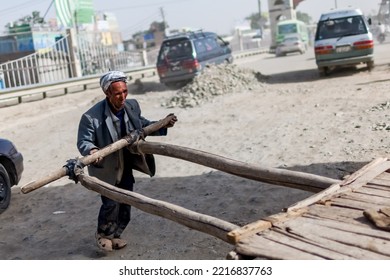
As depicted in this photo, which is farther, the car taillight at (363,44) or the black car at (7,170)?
the car taillight at (363,44)

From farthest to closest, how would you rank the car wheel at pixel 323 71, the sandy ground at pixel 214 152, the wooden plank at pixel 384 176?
1. the car wheel at pixel 323 71
2. the sandy ground at pixel 214 152
3. the wooden plank at pixel 384 176

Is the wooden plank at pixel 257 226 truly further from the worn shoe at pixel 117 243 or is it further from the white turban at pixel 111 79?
the worn shoe at pixel 117 243

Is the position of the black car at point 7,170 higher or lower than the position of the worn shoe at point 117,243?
higher

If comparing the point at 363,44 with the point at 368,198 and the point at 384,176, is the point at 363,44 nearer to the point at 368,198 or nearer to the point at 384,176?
the point at 384,176

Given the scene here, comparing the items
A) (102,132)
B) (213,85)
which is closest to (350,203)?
(102,132)

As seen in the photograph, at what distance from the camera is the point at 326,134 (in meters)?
7.66

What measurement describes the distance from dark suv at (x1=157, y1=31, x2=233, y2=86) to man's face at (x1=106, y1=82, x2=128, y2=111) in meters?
12.0

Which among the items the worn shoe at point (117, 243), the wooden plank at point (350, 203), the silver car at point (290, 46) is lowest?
the worn shoe at point (117, 243)

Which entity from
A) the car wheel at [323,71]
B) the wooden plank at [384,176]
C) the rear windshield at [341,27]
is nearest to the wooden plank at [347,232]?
the wooden plank at [384,176]

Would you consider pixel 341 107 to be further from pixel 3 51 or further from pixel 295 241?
pixel 3 51

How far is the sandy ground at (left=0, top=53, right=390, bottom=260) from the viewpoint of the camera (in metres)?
4.77

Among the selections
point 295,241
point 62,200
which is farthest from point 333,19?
point 295,241

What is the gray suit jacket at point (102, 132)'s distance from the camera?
3.94 m

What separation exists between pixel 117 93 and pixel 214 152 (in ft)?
13.4
